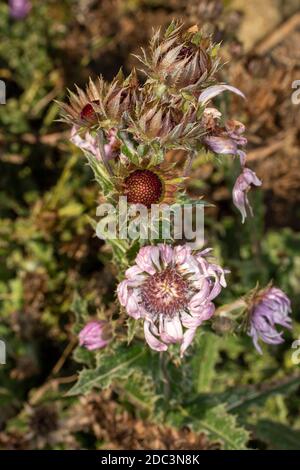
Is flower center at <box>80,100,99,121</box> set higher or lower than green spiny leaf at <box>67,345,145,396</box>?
higher

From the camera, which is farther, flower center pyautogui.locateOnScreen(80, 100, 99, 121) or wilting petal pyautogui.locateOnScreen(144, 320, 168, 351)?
wilting petal pyautogui.locateOnScreen(144, 320, 168, 351)

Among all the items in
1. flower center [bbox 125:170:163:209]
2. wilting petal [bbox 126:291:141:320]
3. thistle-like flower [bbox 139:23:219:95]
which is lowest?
wilting petal [bbox 126:291:141:320]

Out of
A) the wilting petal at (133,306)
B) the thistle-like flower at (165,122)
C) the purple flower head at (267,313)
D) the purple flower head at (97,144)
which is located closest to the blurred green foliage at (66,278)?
the purple flower head at (267,313)

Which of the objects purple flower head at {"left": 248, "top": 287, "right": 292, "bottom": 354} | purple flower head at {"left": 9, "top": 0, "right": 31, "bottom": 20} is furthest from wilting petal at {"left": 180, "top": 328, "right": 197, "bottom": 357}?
purple flower head at {"left": 9, "top": 0, "right": 31, "bottom": 20}

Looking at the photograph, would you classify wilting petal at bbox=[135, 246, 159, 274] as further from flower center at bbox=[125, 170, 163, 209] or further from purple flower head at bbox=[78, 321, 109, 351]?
purple flower head at bbox=[78, 321, 109, 351]

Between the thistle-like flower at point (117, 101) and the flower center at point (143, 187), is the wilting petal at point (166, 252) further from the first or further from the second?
the thistle-like flower at point (117, 101)

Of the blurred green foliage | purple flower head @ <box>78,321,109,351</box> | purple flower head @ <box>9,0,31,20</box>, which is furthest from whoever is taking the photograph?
purple flower head @ <box>9,0,31,20</box>

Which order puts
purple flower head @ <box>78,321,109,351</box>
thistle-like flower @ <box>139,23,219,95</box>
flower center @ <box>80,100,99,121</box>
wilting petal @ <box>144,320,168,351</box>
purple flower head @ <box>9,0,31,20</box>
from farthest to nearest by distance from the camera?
1. purple flower head @ <box>9,0,31,20</box>
2. purple flower head @ <box>78,321,109,351</box>
3. wilting petal @ <box>144,320,168,351</box>
4. flower center @ <box>80,100,99,121</box>
5. thistle-like flower @ <box>139,23,219,95</box>
